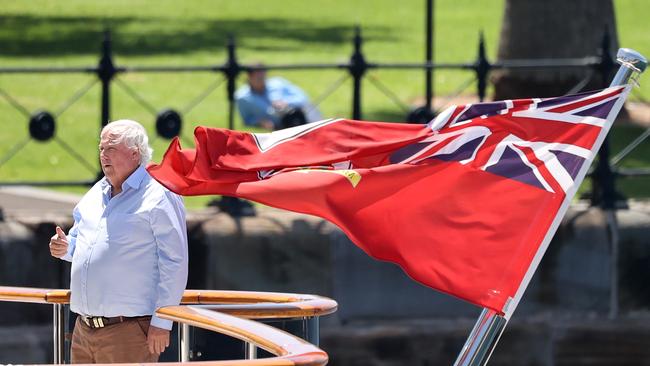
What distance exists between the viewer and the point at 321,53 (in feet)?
60.5

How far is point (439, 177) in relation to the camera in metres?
6.27

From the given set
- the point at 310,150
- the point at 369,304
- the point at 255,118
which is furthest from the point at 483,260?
the point at 255,118

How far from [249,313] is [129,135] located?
87 cm

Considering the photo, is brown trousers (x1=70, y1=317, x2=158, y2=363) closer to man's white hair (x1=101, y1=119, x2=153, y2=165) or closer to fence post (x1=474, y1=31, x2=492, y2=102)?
man's white hair (x1=101, y1=119, x2=153, y2=165)

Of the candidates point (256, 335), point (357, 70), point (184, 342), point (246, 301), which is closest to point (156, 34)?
point (357, 70)

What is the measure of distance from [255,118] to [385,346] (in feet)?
13.0

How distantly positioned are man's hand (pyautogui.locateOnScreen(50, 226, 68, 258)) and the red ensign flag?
548 millimetres

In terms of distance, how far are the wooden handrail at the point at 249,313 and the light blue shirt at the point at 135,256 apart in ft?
0.58

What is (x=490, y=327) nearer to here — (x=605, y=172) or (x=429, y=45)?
(x=605, y=172)

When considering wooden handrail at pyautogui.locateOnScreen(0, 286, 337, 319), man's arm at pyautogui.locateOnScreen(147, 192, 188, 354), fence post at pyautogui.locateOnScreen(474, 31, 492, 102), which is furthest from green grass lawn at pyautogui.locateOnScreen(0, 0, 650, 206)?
man's arm at pyautogui.locateOnScreen(147, 192, 188, 354)

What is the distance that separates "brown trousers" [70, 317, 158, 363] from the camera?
6.47m

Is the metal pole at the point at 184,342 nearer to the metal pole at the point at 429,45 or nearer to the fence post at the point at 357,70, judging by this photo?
the fence post at the point at 357,70

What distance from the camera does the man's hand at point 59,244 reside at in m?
6.62

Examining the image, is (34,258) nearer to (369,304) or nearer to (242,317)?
(369,304)
